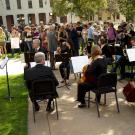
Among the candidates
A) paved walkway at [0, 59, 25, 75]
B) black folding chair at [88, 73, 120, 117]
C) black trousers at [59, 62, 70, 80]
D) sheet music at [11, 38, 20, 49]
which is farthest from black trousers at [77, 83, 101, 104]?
sheet music at [11, 38, 20, 49]

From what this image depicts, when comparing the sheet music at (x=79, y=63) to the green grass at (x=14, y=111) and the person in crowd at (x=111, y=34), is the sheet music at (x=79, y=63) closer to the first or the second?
the green grass at (x=14, y=111)

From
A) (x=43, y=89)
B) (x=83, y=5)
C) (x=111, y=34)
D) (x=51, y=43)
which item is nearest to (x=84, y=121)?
(x=43, y=89)

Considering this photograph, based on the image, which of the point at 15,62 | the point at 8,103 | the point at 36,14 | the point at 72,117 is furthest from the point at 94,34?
the point at 36,14

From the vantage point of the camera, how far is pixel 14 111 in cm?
987

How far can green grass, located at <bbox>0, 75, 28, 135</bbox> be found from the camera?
27.7 ft

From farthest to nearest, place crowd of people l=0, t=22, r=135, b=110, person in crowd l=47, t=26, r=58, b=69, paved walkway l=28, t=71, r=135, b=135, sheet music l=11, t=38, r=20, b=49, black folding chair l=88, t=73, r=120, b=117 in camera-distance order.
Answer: sheet music l=11, t=38, r=20, b=49 < person in crowd l=47, t=26, r=58, b=69 < crowd of people l=0, t=22, r=135, b=110 < black folding chair l=88, t=73, r=120, b=117 < paved walkway l=28, t=71, r=135, b=135

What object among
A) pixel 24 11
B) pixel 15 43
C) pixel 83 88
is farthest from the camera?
pixel 24 11

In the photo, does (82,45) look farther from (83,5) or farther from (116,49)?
(83,5)

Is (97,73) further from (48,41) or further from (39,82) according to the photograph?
(48,41)

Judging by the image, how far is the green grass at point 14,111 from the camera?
27.7 ft

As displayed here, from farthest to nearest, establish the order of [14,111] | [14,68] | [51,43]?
1. [14,68]
2. [51,43]
3. [14,111]

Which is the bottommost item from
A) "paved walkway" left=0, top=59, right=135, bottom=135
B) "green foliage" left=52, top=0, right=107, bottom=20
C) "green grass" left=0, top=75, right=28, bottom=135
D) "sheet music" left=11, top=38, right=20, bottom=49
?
"green grass" left=0, top=75, right=28, bottom=135

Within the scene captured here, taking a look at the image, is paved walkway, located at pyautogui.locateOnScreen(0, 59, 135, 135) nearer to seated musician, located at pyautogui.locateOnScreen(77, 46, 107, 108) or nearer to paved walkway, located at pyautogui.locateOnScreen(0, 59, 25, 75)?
seated musician, located at pyautogui.locateOnScreen(77, 46, 107, 108)

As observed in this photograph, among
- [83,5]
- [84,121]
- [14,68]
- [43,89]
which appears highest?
[83,5]
